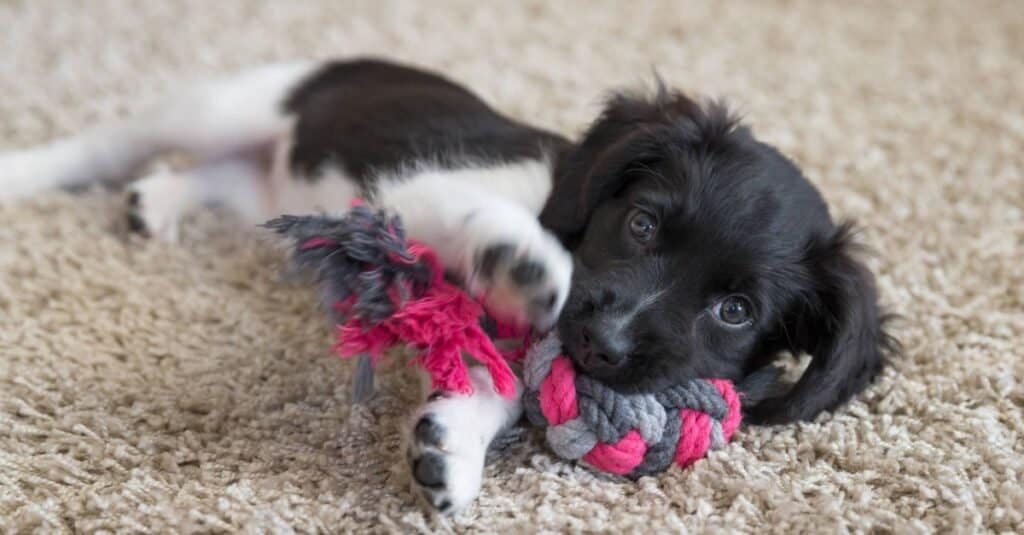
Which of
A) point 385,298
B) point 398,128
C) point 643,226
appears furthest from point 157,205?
point 643,226

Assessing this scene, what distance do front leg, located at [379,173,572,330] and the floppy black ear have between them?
0.58 meters

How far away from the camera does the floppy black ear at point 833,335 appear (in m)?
1.94

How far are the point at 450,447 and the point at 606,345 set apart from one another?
1.07ft

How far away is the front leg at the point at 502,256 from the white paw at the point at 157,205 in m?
1.10

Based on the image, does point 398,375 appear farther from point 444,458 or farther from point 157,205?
point 157,205

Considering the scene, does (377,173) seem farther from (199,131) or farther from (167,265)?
(199,131)

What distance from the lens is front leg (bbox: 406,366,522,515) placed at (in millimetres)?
1624

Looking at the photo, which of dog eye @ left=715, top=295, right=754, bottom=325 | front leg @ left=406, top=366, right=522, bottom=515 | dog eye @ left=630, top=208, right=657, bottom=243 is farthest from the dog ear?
front leg @ left=406, top=366, right=522, bottom=515

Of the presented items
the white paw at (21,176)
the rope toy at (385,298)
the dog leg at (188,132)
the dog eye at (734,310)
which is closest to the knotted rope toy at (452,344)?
the rope toy at (385,298)

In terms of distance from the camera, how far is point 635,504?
5.70ft

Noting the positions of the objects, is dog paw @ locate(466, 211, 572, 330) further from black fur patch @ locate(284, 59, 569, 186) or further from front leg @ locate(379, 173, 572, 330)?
black fur patch @ locate(284, 59, 569, 186)

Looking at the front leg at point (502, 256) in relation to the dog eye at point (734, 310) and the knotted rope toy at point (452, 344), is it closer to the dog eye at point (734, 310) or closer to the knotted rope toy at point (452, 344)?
the knotted rope toy at point (452, 344)

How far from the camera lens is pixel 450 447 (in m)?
1.66

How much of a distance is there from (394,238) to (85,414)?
2.35 feet
